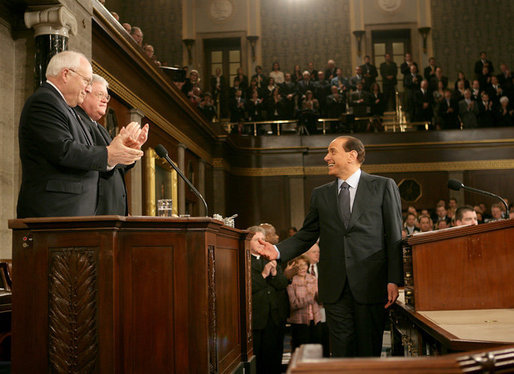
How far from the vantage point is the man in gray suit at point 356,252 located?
132 inches

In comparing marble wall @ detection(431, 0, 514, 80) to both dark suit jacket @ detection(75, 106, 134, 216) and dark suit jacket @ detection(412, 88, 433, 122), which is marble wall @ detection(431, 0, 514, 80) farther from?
dark suit jacket @ detection(75, 106, 134, 216)

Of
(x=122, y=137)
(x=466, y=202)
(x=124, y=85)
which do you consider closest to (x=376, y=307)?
(x=122, y=137)

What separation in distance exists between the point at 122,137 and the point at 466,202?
1169 cm

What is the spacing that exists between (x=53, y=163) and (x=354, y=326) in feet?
5.82

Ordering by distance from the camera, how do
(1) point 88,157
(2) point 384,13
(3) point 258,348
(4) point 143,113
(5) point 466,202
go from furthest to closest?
(2) point 384,13 < (5) point 466,202 < (4) point 143,113 < (3) point 258,348 < (1) point 88,157

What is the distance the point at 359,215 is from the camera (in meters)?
3.50

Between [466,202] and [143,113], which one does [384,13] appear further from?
[143,113]

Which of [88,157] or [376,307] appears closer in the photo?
[88,157]

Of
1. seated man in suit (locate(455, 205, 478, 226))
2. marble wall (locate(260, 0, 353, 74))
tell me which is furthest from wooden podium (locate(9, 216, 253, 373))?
marble wall (locate(260, 0, 353, 74))

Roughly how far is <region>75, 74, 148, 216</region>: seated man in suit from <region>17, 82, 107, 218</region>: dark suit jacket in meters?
0.18

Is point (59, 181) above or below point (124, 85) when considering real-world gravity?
below

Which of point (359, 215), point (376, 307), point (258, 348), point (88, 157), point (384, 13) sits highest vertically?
point (384, 13)

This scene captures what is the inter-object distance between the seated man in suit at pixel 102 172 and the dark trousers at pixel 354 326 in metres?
1.27

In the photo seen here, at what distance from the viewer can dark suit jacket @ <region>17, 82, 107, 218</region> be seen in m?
2.76
